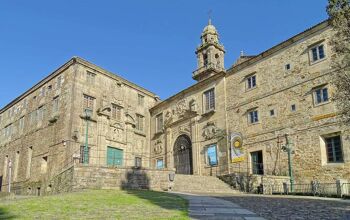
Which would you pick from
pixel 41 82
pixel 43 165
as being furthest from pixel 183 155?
pixel 41 82

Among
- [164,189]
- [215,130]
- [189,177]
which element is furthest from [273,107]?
[164,189]

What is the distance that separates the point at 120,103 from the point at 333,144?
18119 mm

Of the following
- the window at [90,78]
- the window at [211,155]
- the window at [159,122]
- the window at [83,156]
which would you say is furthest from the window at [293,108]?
the window at [90,78]

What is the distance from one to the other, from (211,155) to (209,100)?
458 centimetres

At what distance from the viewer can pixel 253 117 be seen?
23.2m

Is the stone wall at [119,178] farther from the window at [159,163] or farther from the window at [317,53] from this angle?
the window at [317,53]

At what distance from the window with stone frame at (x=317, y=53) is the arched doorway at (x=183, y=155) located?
39.4ft

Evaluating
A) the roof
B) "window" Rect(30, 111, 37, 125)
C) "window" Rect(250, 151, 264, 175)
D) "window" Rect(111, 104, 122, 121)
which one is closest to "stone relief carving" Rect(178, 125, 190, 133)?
"window" Rect(111, 104, 122, 121)

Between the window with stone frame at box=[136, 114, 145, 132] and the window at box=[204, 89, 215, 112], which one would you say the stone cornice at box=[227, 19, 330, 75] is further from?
the window with stone frame at box=[136, 114, 145, 132]

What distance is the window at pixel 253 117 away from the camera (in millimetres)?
22973

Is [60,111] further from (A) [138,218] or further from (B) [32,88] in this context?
(A) [138,218]

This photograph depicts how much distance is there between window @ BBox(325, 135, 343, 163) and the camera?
18.3 metres

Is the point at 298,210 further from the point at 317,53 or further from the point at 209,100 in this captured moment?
the point at 209,100

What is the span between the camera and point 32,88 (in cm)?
3094
